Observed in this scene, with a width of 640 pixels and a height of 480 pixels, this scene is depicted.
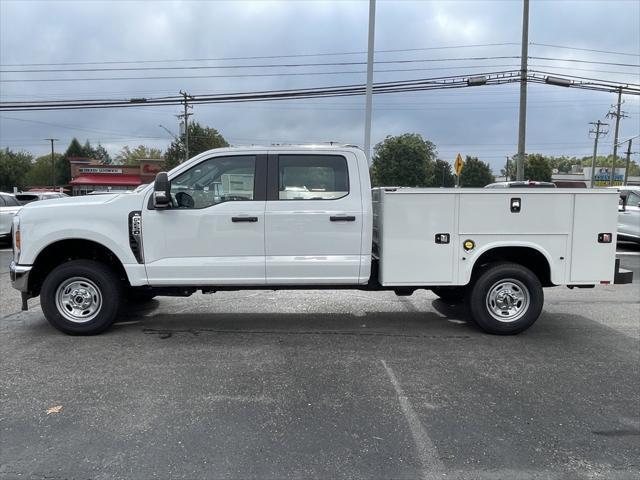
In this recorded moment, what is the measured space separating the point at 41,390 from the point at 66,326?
1591mm

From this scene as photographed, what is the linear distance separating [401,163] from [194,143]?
84.9 ft

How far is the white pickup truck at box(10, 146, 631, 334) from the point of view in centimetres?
570

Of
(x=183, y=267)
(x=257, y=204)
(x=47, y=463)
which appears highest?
(x=257, y=204)

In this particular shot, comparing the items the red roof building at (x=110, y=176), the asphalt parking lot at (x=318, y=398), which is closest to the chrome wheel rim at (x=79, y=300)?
the asphalt parking lot at (x=318, y=398)

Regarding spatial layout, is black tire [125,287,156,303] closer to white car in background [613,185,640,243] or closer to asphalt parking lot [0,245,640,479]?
asphalt parking lot [0,245,640,479]

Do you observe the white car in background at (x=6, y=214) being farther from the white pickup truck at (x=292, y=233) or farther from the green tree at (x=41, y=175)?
the green tree at (x=41, y=175)

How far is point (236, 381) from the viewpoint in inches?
180

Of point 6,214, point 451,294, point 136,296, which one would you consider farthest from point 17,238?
point 6,214

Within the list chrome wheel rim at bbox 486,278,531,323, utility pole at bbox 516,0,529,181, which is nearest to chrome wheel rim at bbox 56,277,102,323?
chrome wheel rim at bbox 486,278,531,323

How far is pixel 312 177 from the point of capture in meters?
5.86

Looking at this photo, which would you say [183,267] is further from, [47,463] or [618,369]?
[618,369]

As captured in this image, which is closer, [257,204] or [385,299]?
[257,204]

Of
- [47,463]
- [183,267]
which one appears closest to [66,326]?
[183,267]

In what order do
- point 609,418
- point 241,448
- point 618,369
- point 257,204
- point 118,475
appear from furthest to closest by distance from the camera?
point 257,204 → point 618,369 → point 609,418 → point 241,448 → point 118,475
